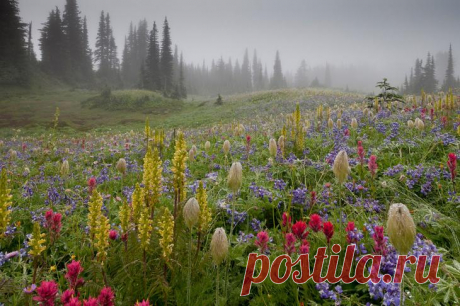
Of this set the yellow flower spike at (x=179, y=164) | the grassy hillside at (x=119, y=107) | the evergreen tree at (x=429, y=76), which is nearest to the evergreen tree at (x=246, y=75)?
the evergreen tree at (x=429, y=76)

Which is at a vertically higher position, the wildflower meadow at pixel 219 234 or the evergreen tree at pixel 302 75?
the evergreen tree at pixel 302 75

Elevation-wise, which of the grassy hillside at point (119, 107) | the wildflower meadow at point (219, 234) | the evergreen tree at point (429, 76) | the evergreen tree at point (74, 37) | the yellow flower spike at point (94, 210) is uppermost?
the evergreen tree at point (74, 37)

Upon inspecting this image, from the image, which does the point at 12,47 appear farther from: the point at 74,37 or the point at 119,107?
the point at 119,107

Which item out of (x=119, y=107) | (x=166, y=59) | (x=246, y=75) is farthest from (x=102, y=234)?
(x=246, y=75)

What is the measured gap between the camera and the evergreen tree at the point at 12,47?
41.4m

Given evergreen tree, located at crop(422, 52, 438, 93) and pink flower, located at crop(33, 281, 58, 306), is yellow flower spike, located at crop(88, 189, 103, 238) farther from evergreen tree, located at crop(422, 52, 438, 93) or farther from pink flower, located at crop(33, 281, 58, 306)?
evergreen tree, located at crop(422, 52, 438, 93)

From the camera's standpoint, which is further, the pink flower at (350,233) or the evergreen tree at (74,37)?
the evergreen tree at (74,37)

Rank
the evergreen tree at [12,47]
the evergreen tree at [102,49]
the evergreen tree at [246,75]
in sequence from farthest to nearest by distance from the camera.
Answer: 1. the evergreen tree at [246,75]
2. the evergreen tree at [102,49]
3. the evergreen tree at [12,47]

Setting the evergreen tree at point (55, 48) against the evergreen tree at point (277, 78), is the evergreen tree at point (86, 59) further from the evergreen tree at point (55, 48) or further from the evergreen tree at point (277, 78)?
the evergreen tree at point (277, 78)

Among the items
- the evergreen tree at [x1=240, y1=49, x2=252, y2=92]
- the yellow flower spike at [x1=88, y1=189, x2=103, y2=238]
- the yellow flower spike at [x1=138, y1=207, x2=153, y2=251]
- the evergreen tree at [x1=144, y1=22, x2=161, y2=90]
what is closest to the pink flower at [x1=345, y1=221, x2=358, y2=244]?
the yellow flower spike at [x1=138, y1=207, x2=153, y2=251]

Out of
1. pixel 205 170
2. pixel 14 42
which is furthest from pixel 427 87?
pixel 14 42

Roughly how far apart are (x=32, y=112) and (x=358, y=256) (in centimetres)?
3737

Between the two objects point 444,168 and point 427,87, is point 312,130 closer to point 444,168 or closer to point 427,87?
point 444,168

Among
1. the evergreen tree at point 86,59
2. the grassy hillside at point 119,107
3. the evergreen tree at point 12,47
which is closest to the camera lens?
the grassy hillside at point 119,107
